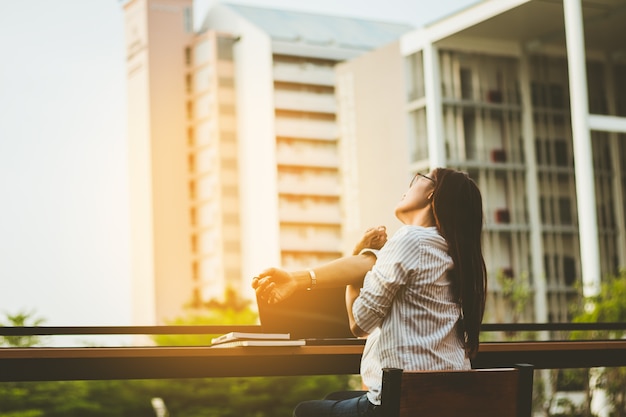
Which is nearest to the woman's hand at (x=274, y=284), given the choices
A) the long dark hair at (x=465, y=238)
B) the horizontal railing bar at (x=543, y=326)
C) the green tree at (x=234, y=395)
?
the long dark hair at (x=465, y=238)

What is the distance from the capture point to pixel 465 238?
2.06 m

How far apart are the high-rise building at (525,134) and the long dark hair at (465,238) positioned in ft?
75.3

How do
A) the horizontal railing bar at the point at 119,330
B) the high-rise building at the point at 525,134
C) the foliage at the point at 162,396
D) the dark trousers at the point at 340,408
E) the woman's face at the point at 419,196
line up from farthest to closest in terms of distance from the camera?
the high-rise building at the point at 525,134 → the foliage at the point at 162,396 → the horizontal railing bar at the point at 119,330 → the woman's face at the point at 419,196 → the dark trousers at the point at 340,408

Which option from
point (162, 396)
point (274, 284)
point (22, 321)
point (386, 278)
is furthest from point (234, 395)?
point (386, 278)

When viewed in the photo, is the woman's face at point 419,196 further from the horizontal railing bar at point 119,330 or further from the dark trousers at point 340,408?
the horizontal railing bar at point 119,330

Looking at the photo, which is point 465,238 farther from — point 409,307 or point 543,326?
point 543,326

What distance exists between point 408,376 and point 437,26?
2487cm

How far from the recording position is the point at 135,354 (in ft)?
7.39

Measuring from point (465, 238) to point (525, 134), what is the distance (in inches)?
987

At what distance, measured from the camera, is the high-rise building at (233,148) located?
4034cm

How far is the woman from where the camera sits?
1987 mm

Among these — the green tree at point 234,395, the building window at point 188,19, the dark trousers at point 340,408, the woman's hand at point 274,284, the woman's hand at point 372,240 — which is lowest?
the green tree at point 234,395

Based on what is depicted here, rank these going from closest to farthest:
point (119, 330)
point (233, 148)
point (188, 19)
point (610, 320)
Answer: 1. point (119, 330)
2. point (610, 320)
3. point (233, 148)
4. point (188, 19)

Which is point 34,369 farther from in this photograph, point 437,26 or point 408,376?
point 437,26
